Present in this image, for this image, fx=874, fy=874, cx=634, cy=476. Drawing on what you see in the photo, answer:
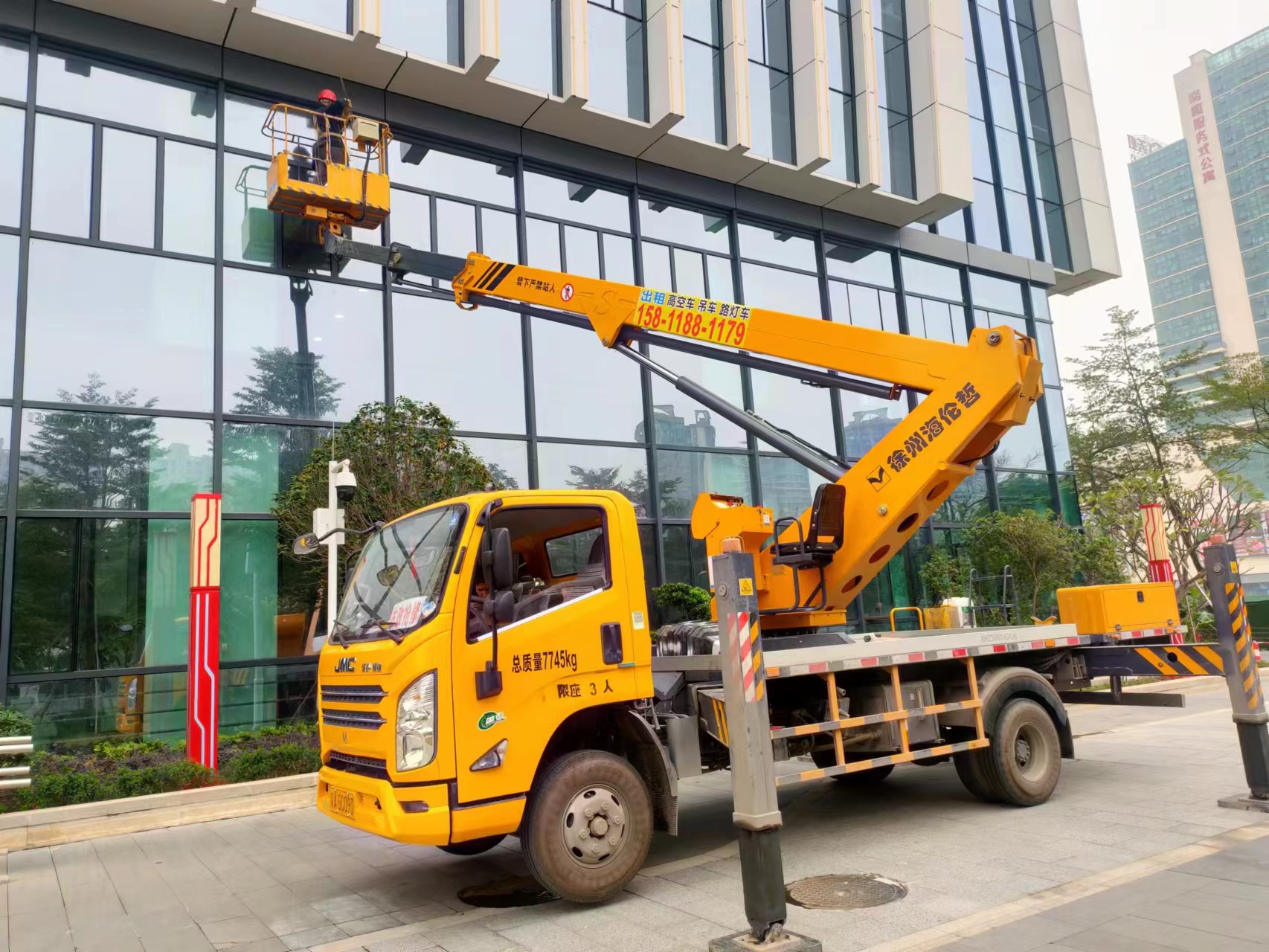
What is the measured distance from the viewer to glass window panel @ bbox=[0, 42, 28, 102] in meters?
12.3

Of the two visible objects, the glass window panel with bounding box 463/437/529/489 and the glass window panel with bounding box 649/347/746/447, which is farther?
the glass window panel with bounding box 649/347/746/447

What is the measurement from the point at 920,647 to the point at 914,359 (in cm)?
266

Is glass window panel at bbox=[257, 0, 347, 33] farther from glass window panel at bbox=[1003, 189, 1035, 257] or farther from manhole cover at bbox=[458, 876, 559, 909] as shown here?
glass window panel at bbox=[1003, 189, 1035, 257]

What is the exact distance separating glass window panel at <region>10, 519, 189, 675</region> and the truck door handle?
8.54 metres

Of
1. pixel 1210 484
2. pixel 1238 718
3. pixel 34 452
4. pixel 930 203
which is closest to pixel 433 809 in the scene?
pixel 1238 718

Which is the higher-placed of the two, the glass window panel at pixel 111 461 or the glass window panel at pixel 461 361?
the glass window panel at pixel 461 361

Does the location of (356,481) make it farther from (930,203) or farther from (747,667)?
(930,203)

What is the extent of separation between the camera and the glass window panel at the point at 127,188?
501 inches

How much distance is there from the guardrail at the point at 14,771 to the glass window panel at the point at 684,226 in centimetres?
1339

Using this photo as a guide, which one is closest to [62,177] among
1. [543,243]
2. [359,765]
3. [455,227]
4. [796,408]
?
[455,227]

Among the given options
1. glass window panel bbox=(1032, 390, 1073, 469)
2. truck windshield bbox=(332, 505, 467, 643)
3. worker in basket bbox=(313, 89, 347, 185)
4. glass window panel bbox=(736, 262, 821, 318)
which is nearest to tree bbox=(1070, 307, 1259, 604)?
glass window panel bbox=(1032, 390, 1073, 469)

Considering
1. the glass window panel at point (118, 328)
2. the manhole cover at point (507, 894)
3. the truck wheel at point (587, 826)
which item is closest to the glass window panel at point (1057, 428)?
the glass window panel at point (118, 328)

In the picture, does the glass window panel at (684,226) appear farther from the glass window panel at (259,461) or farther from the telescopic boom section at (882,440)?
the telescopic boom section at (882,440)

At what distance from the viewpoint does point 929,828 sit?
23.4 feet
